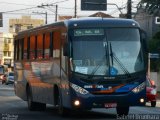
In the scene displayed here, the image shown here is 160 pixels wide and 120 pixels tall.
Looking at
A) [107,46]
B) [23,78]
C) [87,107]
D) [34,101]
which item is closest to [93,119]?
[87,107]

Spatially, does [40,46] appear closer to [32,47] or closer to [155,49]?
[32,47]

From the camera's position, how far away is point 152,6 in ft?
150

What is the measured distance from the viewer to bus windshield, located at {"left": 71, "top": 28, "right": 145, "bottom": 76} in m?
19.3

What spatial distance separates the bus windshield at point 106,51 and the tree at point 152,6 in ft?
83.7

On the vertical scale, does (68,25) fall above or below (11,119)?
above

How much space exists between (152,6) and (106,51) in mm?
26847

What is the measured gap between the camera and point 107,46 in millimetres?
19516

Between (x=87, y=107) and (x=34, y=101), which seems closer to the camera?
(x=87, y=107)

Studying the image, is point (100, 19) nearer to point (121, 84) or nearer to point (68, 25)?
point (68, 25)

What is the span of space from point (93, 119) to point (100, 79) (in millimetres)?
1591

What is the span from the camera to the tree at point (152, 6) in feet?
148

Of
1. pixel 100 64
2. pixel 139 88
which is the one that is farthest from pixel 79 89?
pixel 139 88

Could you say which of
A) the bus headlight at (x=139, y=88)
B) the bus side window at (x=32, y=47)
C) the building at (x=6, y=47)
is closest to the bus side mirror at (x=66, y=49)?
the bus headlight at (x=139, y=88)

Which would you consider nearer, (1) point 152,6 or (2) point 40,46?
(2) point 40,46
